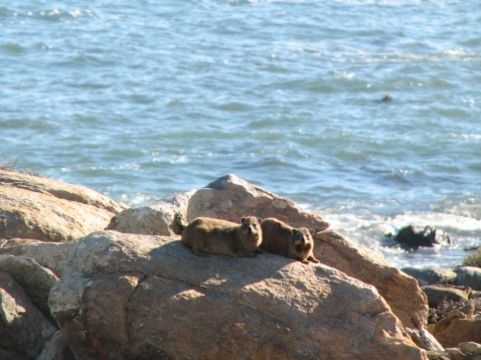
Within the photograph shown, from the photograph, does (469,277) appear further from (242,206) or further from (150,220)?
(150,220)

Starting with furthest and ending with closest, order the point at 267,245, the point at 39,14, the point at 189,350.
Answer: the point at 39,14, the point at 267,245, the point at 189,350

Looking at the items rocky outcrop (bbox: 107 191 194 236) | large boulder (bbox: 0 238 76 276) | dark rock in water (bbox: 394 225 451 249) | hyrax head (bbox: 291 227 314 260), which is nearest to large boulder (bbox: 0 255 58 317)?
large boulder (bbox: 0 238 76 276)

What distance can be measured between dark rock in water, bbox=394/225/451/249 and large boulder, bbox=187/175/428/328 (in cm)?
1195

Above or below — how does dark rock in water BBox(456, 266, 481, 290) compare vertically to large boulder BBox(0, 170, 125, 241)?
below

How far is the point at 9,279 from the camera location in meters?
10.2


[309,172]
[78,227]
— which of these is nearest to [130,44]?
[309,172]

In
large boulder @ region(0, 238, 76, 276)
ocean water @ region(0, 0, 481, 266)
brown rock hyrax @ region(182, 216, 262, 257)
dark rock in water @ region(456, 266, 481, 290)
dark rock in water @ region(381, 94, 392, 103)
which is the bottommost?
dark rock in water @ region(381, 94, 392, 103)

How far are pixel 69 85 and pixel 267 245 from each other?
25538mm

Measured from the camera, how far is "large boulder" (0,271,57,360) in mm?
9719

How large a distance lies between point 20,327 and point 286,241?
2.28 m

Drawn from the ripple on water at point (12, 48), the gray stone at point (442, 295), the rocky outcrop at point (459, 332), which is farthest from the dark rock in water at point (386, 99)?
the rocky outcrop at point (459, 332)

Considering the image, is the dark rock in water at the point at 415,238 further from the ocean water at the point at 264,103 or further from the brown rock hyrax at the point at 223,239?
the brown rock hyrax at the point at 223,239

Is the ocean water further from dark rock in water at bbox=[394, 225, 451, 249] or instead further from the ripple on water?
dark rock in water at bbox=[394, 225, 451, 249]

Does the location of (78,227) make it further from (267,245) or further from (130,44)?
(130,44)
